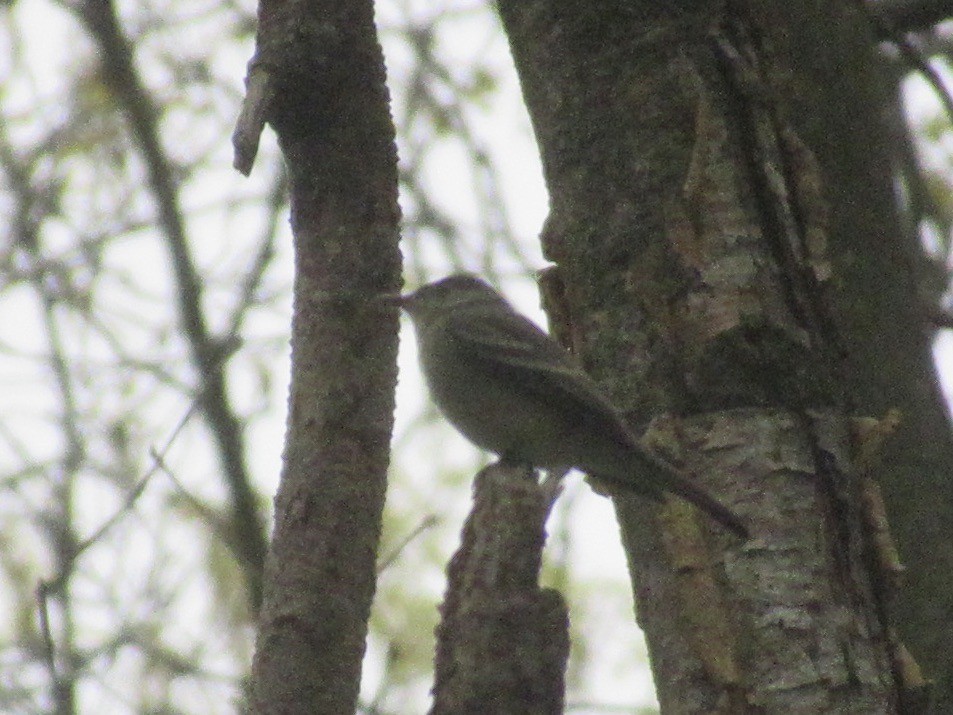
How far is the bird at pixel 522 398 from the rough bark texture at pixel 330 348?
87 centimetres

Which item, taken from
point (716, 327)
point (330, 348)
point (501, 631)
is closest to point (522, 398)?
point (716, 327)

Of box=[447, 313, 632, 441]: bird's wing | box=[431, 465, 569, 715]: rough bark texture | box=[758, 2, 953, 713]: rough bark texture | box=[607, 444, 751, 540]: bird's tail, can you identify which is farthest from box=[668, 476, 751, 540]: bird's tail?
box=[758, 2, 953, 713]: rough bark texture

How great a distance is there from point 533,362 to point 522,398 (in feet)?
0.49

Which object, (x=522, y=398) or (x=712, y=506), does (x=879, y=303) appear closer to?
(x=522, y=398)

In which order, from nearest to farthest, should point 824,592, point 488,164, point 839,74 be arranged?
point 824,592
point 839,74
point 488,164

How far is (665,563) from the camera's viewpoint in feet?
11.5

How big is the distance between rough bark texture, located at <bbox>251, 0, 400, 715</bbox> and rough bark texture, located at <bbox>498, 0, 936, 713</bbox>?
92 cm

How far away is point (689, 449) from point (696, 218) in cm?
59

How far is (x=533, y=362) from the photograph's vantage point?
14.3 ft

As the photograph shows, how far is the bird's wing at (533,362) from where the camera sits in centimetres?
374

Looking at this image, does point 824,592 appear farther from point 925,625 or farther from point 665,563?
point 925,625

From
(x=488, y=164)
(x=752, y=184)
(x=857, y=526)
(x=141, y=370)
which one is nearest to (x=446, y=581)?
(x=857, y=526)

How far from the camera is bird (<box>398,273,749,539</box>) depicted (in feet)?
11.8

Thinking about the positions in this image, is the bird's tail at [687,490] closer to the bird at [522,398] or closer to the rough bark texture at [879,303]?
the bird at [522,398]
